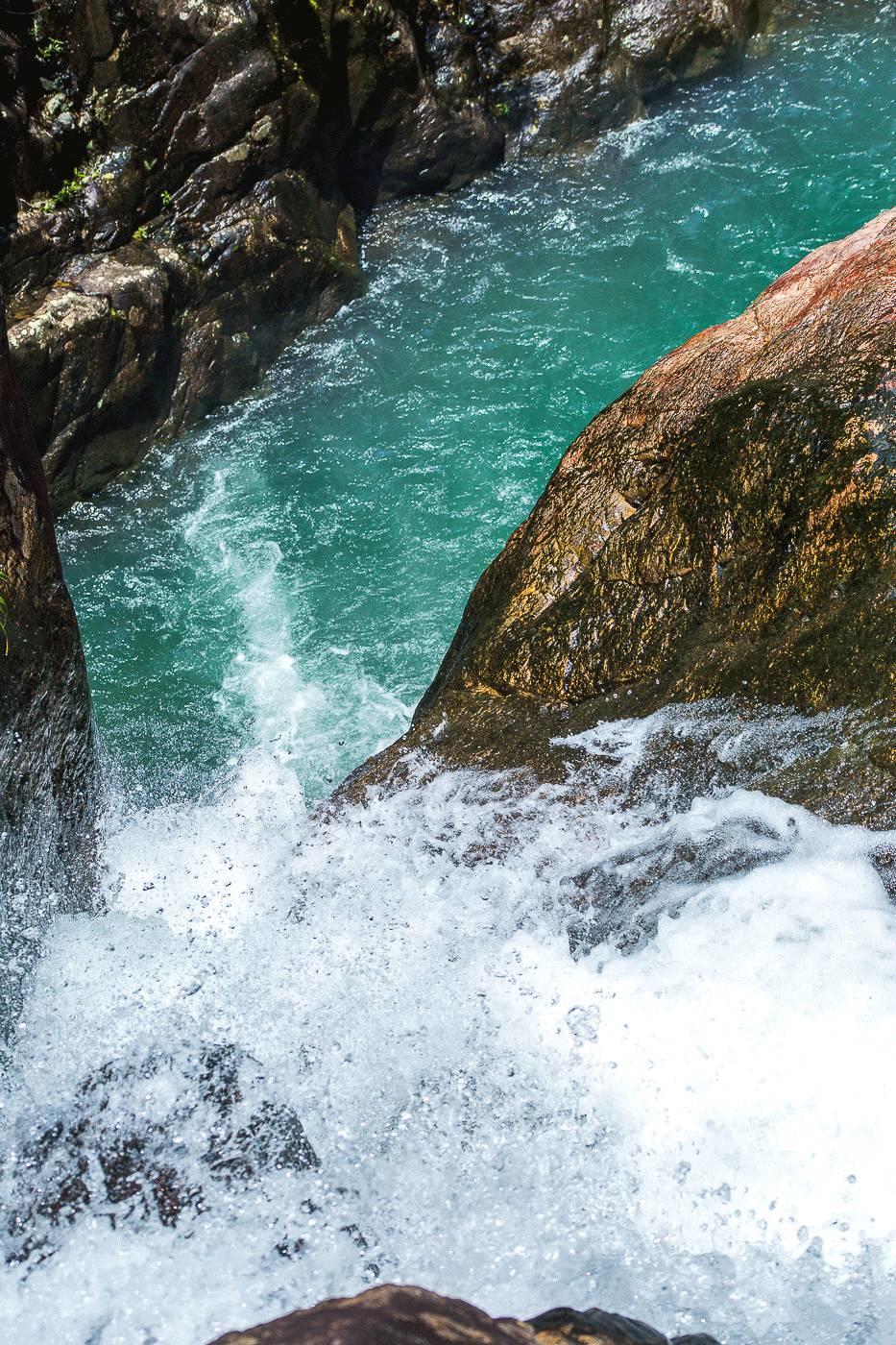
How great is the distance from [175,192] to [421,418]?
2.66 metres

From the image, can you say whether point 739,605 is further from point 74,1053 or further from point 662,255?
point 662,255

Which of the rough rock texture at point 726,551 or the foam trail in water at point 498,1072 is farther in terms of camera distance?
the rough rock texture at point 726,551

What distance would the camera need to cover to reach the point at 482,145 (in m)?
10.7

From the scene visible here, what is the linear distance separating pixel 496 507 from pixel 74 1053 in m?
4.75

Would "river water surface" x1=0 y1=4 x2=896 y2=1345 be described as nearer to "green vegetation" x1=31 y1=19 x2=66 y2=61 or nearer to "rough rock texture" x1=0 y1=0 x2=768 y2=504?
"rough rock texture" x1=0 y1=0 x2=768 y2=504

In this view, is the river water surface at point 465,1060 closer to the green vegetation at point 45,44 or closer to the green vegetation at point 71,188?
the green vegetation at point 71,188

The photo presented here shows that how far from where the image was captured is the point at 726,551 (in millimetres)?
4062

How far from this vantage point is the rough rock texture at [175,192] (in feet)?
26.3

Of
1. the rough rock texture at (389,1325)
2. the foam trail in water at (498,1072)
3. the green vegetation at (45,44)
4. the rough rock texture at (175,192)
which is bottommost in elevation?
the foam trail in water at (498,1072)

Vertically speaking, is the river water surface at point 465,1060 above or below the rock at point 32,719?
below

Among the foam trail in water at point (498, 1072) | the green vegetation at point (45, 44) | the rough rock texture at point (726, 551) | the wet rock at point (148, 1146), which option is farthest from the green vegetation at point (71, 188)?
the wet rock at point (148, 1146)

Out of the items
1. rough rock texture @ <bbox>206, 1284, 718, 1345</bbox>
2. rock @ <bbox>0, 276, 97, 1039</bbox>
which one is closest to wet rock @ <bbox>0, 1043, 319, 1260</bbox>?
rock @ <bbox>0, 276, 97, 1039</bbox>

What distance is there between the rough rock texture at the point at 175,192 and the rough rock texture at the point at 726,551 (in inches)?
178

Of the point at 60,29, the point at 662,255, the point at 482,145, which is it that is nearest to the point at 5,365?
the point at 60,29
